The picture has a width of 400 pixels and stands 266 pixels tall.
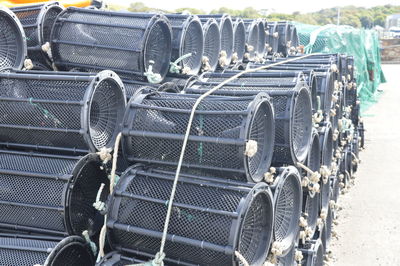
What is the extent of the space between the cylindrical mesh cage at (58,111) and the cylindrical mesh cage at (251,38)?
10.6 feet

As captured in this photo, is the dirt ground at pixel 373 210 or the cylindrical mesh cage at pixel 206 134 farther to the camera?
the dirt ground at pixel 373 210

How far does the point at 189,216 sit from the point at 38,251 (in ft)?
2.46

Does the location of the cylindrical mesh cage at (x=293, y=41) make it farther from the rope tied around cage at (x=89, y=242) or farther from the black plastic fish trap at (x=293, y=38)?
the rope tied around cage at (x=89, y=242)

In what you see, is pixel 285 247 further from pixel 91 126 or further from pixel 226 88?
pixel 91 126

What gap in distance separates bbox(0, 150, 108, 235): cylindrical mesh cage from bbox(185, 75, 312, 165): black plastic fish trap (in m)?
1.05

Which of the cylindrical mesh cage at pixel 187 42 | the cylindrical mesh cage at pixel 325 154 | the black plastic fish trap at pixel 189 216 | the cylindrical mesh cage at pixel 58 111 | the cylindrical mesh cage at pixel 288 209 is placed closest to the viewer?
the black plastic fish trap at pixel 189 216

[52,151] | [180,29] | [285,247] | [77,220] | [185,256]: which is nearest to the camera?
[185,256]

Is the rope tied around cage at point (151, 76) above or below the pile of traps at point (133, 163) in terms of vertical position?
above

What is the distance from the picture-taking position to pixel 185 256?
2.23 m

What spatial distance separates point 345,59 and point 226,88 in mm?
5031

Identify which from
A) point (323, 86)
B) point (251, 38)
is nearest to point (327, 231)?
point (323, 86)

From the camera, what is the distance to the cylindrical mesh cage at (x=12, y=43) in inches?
119

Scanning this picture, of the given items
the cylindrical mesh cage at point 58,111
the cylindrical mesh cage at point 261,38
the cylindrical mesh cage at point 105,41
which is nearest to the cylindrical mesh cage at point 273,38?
the cylindrical mesh cage at point 261,38

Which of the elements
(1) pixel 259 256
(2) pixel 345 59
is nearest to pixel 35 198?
(1) pixel 259 256
